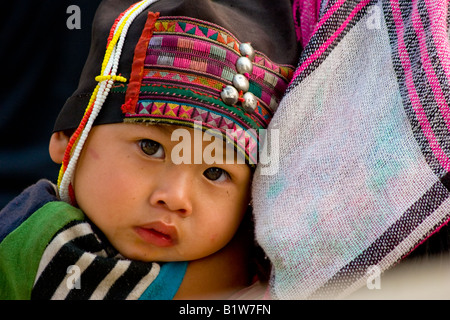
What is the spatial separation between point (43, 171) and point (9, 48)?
0.32 m

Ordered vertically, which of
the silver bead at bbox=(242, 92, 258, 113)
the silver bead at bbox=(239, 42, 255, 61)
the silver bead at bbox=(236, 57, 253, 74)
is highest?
the silver bead at bbox=(239, 42, 255, 61)

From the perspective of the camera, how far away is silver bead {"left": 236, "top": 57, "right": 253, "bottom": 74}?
39.0 inches

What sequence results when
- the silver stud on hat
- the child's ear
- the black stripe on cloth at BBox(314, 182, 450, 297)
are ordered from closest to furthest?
the black stripe on cloth at BBox(314, 182, 450, 297)
the silver stud on hat
the child's ear

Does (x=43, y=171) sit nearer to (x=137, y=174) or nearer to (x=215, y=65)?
(x=137, y=174)

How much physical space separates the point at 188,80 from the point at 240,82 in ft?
0.30

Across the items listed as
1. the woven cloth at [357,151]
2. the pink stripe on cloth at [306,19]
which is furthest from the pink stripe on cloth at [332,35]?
the pink stripe on cloth at [306,19]

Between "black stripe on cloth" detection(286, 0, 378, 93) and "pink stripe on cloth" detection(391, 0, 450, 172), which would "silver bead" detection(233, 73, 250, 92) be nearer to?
"black stripe on cloth" detection(286, 0, 378, 93)

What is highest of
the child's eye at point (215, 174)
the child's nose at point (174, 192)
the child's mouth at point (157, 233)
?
the child's eye at point (215, 174)

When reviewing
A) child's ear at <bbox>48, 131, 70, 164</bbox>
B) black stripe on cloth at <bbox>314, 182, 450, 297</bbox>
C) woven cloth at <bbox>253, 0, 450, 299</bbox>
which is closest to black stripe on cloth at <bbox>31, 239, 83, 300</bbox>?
child's ear at <bbox>48, 131, 70, 164</bbox>

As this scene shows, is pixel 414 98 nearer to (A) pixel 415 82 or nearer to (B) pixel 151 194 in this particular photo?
(A) pixel 415 82

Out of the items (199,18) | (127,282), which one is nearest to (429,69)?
(199,18)

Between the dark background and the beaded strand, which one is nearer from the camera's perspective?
the beaded strand

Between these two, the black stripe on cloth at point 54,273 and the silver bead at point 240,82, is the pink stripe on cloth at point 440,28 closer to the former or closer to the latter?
the silver bead at point 240,82

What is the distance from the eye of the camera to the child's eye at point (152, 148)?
99cm
